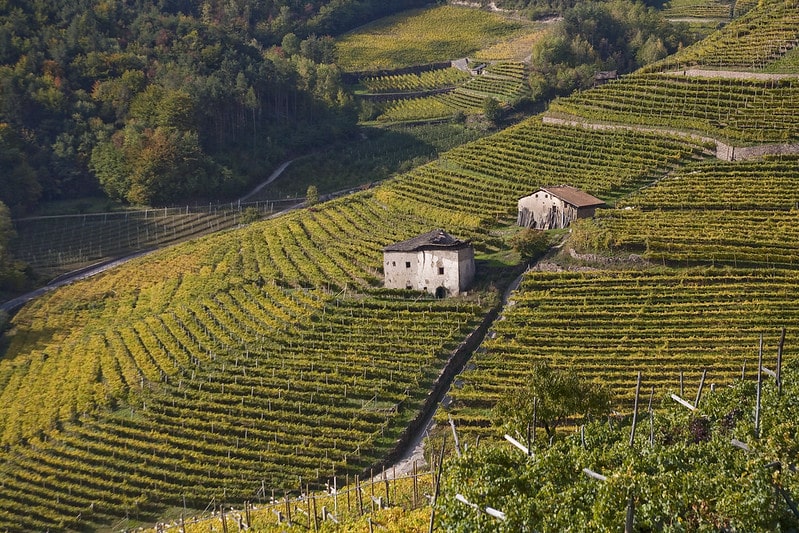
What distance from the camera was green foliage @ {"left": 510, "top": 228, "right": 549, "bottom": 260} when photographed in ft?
161

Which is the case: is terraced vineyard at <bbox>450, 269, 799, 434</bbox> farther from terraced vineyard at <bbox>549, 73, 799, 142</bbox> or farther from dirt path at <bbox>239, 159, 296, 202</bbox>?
dirt path at <bbox>239, 159, 296, 202</bbox>

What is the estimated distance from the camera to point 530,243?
4909 cm

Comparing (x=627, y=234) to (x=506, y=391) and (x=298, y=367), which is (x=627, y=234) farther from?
(x=298, y=367)

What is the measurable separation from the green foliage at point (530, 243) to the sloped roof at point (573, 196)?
11.7 ft

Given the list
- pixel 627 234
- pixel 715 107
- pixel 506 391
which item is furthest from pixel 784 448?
pixel 715 107

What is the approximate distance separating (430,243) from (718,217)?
13.1m

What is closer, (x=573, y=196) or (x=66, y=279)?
(x=573, y=196)

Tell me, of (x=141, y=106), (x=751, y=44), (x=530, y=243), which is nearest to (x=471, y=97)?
(x=141, y=106)

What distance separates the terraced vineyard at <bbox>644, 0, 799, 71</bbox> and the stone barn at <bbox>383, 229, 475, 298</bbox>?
1066 inches

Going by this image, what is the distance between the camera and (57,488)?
3747 centimetres

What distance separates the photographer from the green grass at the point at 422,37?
111375mm

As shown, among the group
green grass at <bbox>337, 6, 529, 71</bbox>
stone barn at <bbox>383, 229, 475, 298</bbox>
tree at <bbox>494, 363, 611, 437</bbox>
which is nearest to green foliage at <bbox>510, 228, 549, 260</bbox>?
stone barn at <bbox>383, 229, 475, 298</bbox>

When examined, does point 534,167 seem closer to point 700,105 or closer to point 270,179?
point 700,105

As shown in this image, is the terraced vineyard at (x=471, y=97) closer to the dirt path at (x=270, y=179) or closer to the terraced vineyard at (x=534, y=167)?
the dirt path at (x=270, y=179)
